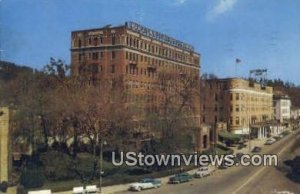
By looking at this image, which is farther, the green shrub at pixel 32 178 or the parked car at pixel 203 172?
the green shrub at pixel 32 178

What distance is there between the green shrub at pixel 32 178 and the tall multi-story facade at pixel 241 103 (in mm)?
3170

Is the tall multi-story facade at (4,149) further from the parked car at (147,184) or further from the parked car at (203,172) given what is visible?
the parked car at (203,172)

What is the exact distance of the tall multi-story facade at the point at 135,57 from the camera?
9461 mm

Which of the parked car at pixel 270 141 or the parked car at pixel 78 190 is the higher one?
the parked car at pixel 270 141

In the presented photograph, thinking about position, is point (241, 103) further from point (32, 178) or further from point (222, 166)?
point (32, 178)

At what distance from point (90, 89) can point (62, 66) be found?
2.52 feet

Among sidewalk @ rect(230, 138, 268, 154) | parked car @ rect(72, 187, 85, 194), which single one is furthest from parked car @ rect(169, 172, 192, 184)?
parked car @ rect(72, 187, 85, 194)

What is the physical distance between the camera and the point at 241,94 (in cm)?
905

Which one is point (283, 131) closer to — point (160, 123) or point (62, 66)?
point (160, 123)

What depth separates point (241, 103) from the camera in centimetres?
914

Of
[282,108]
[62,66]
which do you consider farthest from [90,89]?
[282,108]

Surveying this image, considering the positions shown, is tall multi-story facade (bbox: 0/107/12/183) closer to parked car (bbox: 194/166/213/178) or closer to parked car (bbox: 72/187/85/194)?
parked car (bbox: 72/187/85/194)

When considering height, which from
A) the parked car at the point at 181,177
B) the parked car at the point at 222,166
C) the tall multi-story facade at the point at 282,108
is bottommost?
the parked car at the point at 181,177

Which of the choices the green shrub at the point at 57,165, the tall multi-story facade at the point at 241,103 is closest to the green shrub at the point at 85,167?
the green shrub at the point at 57,165
